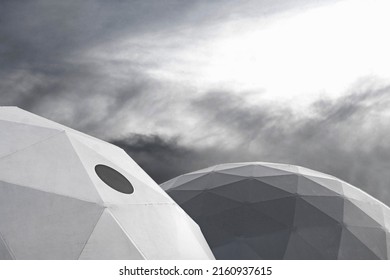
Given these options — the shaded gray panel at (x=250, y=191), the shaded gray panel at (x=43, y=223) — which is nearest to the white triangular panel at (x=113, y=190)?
the shaded gray panel at (x=43, y=223)

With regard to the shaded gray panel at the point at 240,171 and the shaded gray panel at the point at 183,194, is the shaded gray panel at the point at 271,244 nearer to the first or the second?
the shaded gray panel at the point at 240,171

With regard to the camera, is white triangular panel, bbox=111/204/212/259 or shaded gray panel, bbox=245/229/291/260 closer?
white triangular panel, bbox=111/204/212/259

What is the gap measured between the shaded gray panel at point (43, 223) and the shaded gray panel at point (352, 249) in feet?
52.8

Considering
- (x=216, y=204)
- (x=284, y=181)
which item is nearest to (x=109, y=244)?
(x=216, y=204)

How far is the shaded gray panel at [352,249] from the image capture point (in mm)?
21656

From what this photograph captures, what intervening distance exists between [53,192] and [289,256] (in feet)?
47.3

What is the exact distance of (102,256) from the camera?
1097 cm

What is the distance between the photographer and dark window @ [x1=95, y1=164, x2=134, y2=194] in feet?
42.8

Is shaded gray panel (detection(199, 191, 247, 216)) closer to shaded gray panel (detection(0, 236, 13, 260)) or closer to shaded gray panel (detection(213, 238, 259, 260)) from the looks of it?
shaded gray panel (detection(213, 238, 259, 260))

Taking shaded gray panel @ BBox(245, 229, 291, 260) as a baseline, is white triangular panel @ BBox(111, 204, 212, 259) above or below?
below

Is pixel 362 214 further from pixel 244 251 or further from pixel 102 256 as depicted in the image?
pixel 102 256

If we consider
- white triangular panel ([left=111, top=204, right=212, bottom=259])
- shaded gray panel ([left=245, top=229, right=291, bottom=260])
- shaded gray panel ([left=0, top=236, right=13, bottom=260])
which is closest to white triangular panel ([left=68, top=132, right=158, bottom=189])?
white triangular panel ([left=111, top=204, right=212, bottom=259])

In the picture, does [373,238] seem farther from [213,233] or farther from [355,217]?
[213,233]
